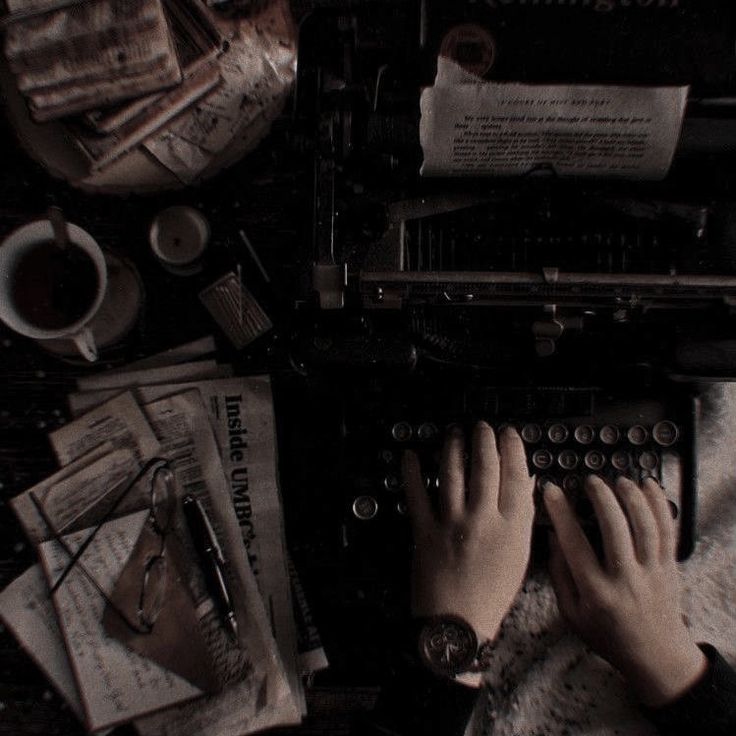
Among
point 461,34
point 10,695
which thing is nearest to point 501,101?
point 461,34

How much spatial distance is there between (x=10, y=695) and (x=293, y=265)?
0.64 m

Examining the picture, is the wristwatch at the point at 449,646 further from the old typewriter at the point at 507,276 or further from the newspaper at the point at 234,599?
the newspaper at the point at 234,599

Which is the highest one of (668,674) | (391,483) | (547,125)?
(547,125)

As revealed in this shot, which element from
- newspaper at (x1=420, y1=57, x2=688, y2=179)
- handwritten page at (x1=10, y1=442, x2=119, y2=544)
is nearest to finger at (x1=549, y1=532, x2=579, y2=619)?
newspaper at (x1=420, y1=57, x2=688, y2=179)

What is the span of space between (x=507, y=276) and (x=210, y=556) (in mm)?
493

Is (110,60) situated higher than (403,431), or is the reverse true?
(110,60)

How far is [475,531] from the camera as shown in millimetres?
839

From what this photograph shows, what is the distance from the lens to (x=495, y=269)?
0.77 metres

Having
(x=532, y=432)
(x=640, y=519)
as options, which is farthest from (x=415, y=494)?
(x=640, y=519)

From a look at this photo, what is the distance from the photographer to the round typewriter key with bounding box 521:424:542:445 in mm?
881

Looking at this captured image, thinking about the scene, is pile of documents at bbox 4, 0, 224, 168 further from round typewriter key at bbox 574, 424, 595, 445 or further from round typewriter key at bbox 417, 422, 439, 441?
round typewriter key at bbox 574, 424, 595, 445

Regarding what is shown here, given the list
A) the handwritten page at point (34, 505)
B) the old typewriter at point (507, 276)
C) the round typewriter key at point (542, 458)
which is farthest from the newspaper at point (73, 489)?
the round typewriter key at point (542, 458)

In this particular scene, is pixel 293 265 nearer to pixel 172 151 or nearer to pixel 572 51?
pixel 172 151

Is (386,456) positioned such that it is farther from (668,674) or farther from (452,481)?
(668,674)
